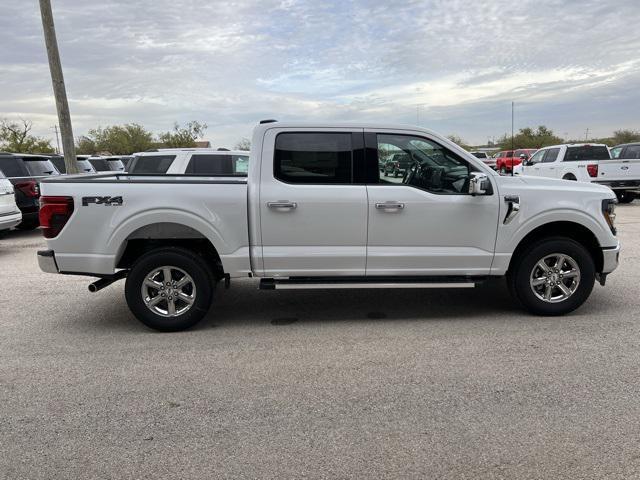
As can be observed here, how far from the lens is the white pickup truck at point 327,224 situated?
4836 millimetres

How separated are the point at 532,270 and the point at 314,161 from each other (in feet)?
8.05

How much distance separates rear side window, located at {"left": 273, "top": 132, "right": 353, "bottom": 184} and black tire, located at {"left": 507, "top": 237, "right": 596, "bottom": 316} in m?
1.98

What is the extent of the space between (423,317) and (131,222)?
3.09 m

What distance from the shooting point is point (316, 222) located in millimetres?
4922

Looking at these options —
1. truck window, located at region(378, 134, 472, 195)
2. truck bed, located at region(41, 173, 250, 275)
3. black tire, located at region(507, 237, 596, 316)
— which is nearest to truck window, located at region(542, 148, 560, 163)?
black tire, located at region(507, 237, 596, 316)

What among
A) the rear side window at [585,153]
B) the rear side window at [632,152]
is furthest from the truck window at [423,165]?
the rear side window at [632,152]

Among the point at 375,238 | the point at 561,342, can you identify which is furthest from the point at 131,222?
the point at 561,342

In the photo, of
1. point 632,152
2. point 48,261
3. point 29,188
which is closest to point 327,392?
point 48,261

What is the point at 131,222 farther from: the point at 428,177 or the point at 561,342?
the point at 561,342

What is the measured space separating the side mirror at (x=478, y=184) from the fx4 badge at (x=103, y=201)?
3328 mm

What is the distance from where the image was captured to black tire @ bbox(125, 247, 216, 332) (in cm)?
487

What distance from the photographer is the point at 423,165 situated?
16.6ft

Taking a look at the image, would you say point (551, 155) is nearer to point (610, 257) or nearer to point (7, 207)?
point (610, 257)

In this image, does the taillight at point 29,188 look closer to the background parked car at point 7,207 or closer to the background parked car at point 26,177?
the background parked car at point 26,177
